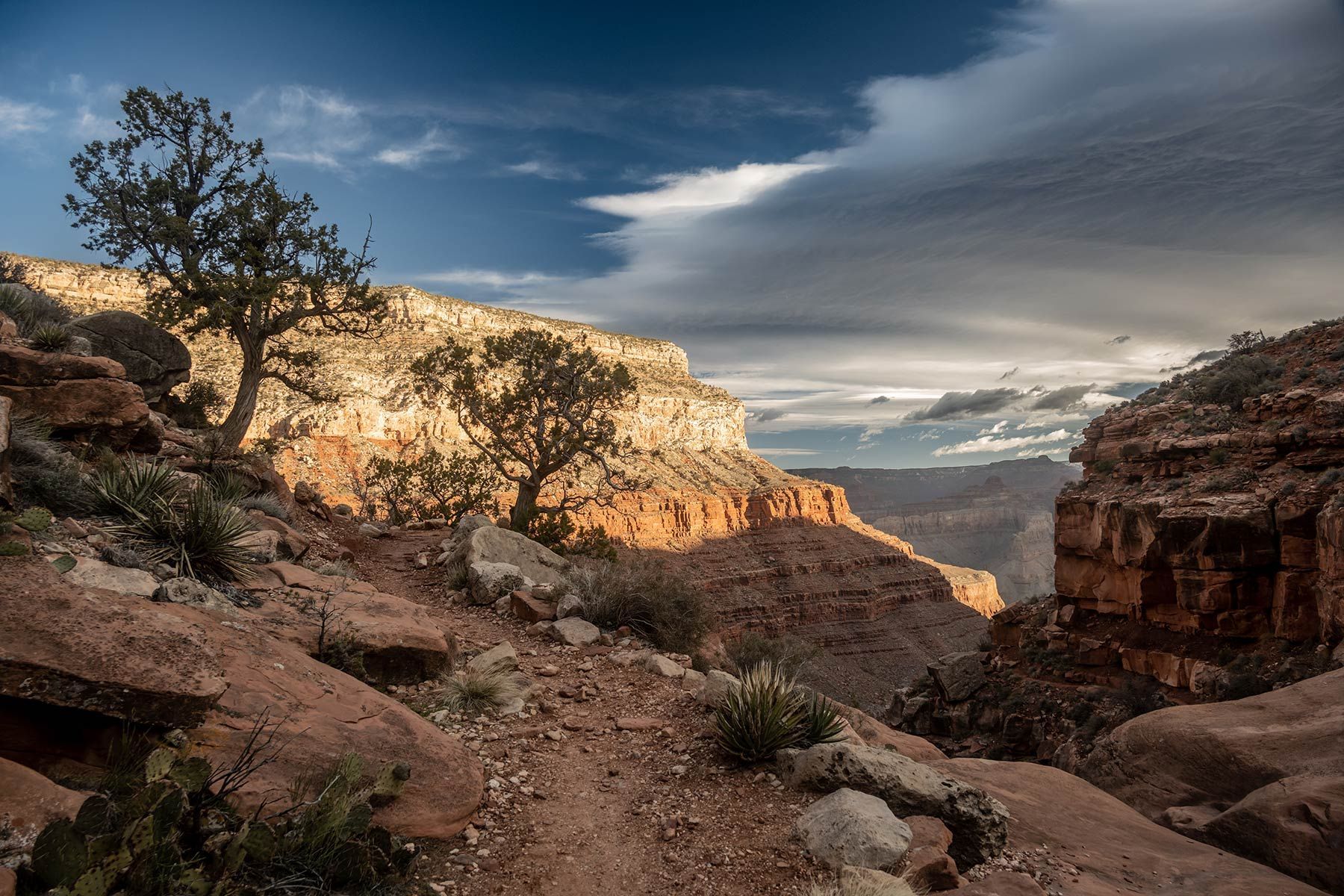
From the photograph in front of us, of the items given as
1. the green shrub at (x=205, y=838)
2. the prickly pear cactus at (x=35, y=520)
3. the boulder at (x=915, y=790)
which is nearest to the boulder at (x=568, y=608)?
the boulder at (x=915, y=790)

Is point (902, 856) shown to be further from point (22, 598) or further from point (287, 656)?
point (22, 598)

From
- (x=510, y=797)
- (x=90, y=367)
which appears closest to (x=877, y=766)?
(x=510, y=797)

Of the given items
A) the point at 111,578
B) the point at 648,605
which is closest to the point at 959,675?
the point at 648,605

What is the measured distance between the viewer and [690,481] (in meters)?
79.1

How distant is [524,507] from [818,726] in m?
14.1

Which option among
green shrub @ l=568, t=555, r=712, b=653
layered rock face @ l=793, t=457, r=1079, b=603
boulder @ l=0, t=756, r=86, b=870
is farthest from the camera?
layered rock face @ l=793, t=457, r=1079, b=603

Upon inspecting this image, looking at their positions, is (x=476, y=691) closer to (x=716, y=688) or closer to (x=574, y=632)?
(x=716, y=688)

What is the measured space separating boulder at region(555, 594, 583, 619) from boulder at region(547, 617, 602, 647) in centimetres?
28

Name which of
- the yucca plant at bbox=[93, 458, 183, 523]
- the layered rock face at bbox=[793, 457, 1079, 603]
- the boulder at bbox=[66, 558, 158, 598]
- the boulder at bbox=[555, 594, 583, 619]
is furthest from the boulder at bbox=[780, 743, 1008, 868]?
the layered rock face at bbox=[793, 457, 1079, 603]

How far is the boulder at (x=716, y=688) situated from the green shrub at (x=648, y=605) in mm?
3396

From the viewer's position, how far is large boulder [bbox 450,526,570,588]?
12.6 metres

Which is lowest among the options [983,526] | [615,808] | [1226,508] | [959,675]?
[983,526]

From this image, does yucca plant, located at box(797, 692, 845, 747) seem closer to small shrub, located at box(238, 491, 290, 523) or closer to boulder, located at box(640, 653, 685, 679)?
boulder, located at box(640, 653, 685, 679)

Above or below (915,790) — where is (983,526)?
below
